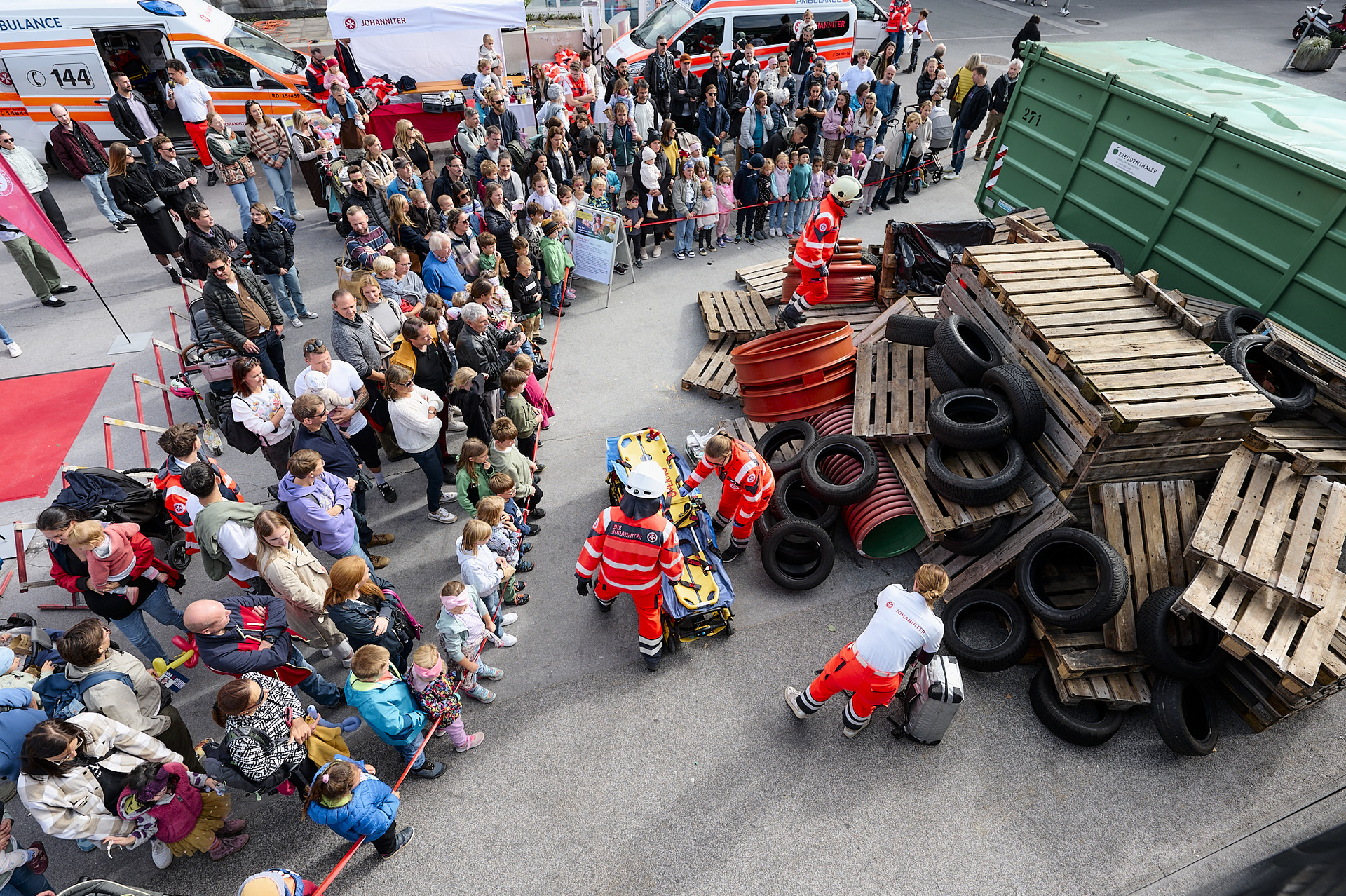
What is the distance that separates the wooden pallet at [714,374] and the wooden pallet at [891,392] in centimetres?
171

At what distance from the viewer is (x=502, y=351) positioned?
292 inches

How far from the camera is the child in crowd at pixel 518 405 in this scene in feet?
21.3

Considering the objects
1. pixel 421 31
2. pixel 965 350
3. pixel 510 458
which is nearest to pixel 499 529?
pixel 510 458

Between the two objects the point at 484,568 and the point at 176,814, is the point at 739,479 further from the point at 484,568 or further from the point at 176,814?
the point at 176,814

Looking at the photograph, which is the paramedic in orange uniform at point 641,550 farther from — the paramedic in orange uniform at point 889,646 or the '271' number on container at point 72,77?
the '271' number on container at point 72,77

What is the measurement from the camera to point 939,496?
20.7 ft

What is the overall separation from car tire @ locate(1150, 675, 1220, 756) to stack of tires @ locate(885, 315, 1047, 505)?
1892 mm

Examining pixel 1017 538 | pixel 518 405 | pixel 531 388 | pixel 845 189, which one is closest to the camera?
pixel 1017 538

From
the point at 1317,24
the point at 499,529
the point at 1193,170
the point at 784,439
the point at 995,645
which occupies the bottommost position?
the point at 995,645

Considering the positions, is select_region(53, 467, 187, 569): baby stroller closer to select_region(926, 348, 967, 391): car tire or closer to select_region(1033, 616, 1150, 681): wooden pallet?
select_region(926, 348, 967, 391): car tire

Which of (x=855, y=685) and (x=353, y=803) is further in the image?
→ (x=855, y=685)

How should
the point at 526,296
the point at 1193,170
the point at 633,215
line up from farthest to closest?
the point at 633,215 < the point at 526,296 < the point at 1193,170

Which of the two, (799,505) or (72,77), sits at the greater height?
(72,77)

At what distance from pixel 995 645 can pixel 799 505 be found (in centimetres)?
223
